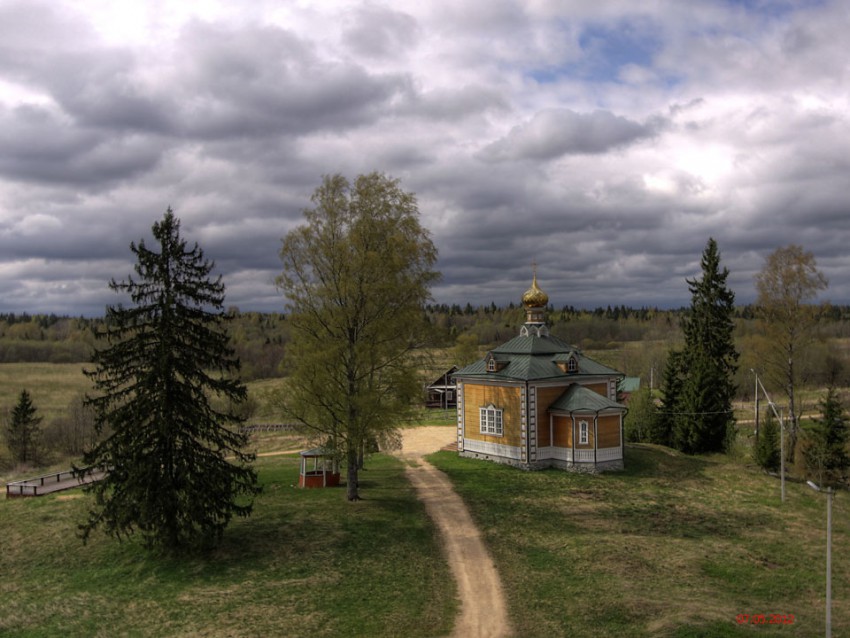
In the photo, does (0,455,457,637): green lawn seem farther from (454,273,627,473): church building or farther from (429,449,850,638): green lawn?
(454,273,627,473): church building

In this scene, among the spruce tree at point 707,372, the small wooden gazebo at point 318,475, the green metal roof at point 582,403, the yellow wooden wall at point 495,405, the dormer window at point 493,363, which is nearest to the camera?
the small wooden gazebo at point 318,475

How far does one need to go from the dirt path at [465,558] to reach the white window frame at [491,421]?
11.7 feet

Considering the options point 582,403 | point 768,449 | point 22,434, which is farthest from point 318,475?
point 22,434

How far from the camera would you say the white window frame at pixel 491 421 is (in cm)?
3415

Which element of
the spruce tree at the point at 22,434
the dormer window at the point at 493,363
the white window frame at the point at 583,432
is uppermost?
the dormer window at the point at 493,363

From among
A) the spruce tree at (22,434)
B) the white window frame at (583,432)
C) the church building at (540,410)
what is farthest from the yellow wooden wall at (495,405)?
the spruce tree at (22,434)

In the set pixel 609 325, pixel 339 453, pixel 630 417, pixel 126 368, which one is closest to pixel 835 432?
pixel 630 417

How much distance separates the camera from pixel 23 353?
130m

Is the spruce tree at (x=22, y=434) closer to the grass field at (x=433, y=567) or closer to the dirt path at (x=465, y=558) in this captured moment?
the grass field at (x=433, y=567)

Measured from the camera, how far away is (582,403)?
32625 mm

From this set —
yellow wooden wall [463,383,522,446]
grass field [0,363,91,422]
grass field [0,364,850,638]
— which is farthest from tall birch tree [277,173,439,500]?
grass field [0,363,91,422]

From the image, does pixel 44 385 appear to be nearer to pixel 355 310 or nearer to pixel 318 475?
pixel 318 475

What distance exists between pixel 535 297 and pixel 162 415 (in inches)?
901

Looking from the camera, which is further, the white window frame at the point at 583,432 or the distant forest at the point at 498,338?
the distant forest at the point at 498,338
